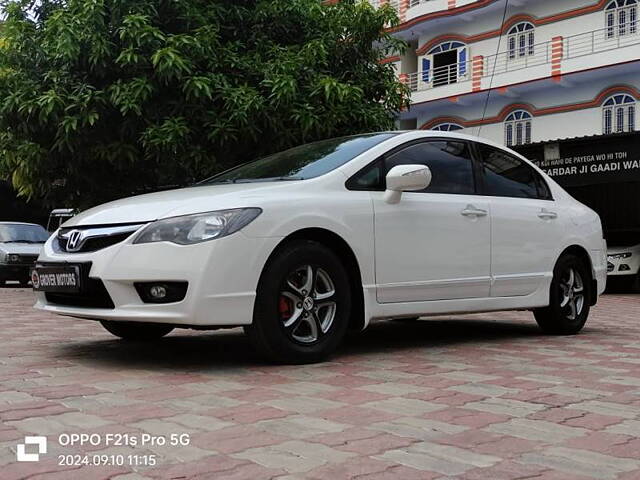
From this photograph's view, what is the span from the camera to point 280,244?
4.42 m

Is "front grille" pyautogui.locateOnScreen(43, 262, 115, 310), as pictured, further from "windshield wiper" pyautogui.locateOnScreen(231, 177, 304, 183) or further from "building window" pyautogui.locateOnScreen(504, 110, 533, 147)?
"building window" pyautogui.locateOnScreen(504, 110, 533, 147)

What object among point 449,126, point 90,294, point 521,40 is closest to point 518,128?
point 449,126

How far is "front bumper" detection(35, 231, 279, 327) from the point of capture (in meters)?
4.13

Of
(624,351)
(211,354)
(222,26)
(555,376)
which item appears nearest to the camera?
(555,376)

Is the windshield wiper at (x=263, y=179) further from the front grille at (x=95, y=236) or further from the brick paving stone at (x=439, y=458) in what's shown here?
the brick paving stone at (x=439, y=458)

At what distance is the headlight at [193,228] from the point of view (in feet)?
13.8

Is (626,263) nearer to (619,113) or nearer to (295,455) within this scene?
(619,113)

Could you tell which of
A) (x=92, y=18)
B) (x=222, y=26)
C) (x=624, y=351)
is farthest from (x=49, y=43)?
(x=624, y=351)

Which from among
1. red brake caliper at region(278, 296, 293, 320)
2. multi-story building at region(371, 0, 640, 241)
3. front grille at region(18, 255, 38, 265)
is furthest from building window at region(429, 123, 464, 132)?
red brake caliper at region(278, 296, 293, 320)

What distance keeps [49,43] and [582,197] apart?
9729mm

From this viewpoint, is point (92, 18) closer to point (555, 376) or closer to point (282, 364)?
point (282, 364)

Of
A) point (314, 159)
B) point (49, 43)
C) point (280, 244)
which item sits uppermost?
point (49, 43)

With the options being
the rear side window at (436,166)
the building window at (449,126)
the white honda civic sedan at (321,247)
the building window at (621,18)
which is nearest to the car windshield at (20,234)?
the building window at (449,126)

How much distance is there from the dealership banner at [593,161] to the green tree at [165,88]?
3984mm
